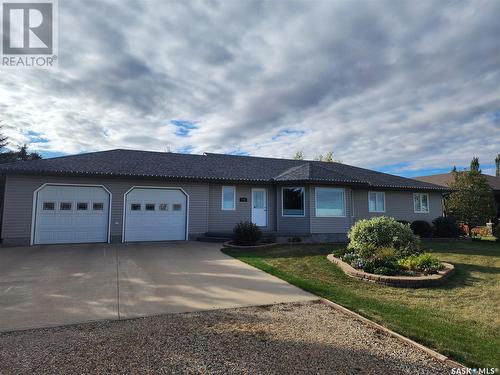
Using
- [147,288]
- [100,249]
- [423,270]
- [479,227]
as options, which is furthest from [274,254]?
[479,227]

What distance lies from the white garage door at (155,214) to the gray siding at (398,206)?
9.73 metres

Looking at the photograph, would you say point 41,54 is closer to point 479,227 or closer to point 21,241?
point 21,241

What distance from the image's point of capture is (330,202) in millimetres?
15047

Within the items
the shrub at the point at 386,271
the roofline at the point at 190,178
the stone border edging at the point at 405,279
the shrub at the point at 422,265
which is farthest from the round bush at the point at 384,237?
the roofline at the point at 190,178

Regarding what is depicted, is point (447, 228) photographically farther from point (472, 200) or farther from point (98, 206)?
point (98, 206)

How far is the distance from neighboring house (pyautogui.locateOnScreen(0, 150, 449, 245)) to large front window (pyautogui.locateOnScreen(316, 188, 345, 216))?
0.16 ft

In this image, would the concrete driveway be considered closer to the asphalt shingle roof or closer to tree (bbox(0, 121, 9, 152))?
the asphalt shingle roof

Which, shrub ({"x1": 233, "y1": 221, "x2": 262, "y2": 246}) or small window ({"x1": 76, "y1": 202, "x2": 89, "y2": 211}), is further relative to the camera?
A: small window ({"x1": 76, "y1": 202, "x2": 89, "y2": 211})

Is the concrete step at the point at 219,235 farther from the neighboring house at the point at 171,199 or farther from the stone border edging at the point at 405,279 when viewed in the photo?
the stone border edging at the point at 405,279

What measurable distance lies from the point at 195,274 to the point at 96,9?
24.5 ft

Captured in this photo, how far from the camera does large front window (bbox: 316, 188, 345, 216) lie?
14.8m

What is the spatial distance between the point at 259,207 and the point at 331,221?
3.74 m

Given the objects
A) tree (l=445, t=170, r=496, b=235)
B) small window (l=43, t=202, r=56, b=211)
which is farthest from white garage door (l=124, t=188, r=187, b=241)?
tree (l=445, t=170, r=496, b=235)

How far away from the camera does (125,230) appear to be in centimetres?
1341
